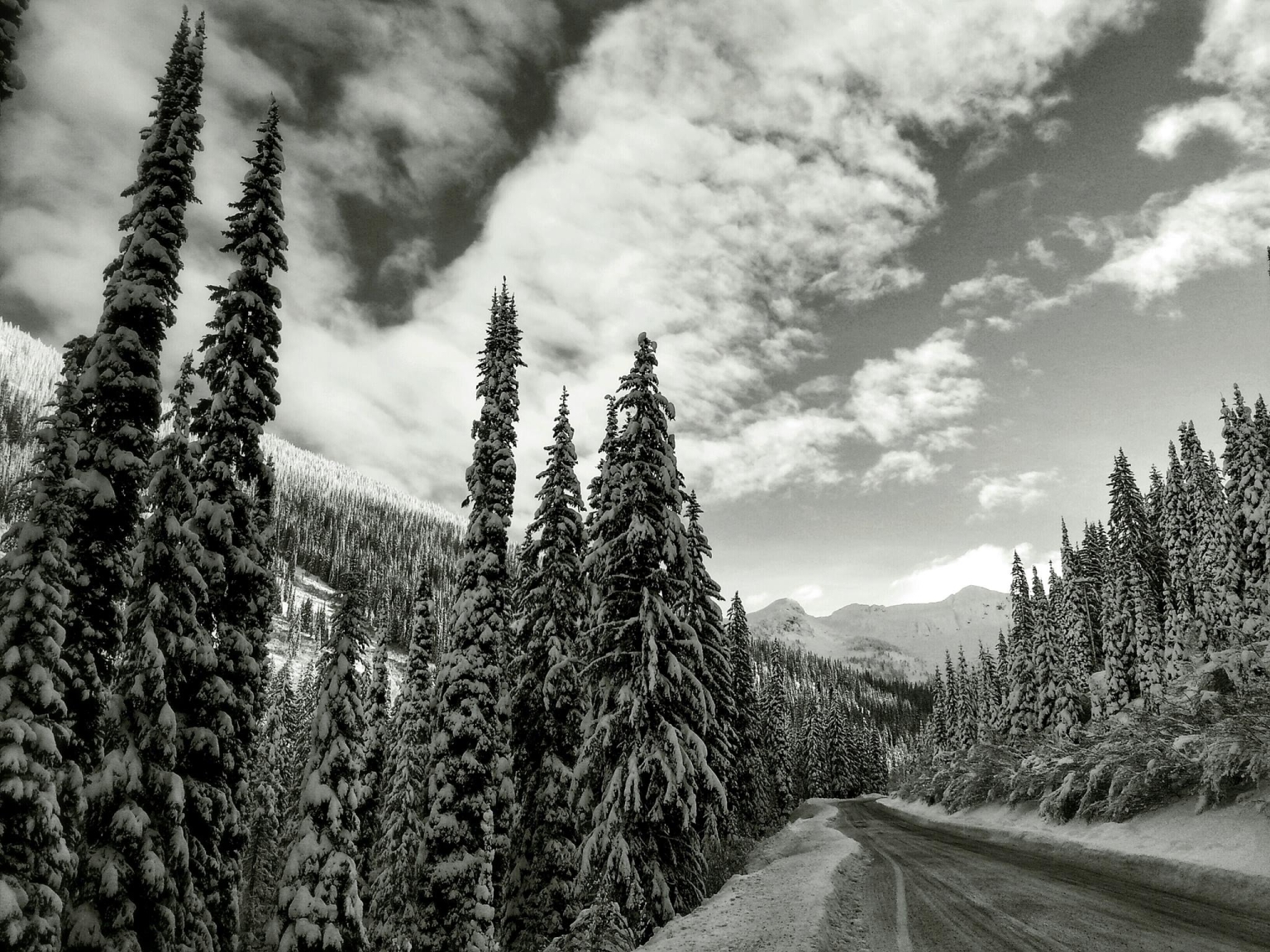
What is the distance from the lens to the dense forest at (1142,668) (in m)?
15.9

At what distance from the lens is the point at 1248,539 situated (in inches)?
1700

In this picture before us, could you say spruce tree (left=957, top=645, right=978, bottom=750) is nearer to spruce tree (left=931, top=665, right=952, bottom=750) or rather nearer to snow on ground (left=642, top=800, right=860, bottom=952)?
spruce tree (left=931, top=665, right=952, bottom=750)

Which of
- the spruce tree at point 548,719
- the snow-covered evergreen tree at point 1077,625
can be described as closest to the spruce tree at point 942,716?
the snow-covered evergreen tree at point 1077,625

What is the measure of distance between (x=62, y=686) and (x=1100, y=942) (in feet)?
55.8

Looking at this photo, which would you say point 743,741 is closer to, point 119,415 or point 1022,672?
point 119,415

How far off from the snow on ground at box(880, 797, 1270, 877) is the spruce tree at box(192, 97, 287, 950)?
795 inches

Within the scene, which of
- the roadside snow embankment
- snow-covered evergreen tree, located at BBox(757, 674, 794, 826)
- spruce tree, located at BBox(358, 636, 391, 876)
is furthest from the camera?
snow-covered evergreen tree, located at BBox(757, 674, 794, 826)

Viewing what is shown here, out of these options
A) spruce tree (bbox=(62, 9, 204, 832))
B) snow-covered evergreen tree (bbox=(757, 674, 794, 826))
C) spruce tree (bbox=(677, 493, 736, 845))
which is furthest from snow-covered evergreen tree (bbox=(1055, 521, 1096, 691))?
spruce tree (bbox=(62, 9, 204, 832))

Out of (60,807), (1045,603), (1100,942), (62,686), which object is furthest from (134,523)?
(1045,603)

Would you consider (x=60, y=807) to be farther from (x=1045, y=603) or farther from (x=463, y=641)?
(x=1045, y=603)

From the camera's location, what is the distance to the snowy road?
8.42 metres

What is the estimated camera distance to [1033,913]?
10273mm

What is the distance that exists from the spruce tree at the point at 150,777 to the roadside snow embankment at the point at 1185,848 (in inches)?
750

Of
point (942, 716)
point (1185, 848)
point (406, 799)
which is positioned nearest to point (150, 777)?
point (406, 799)
